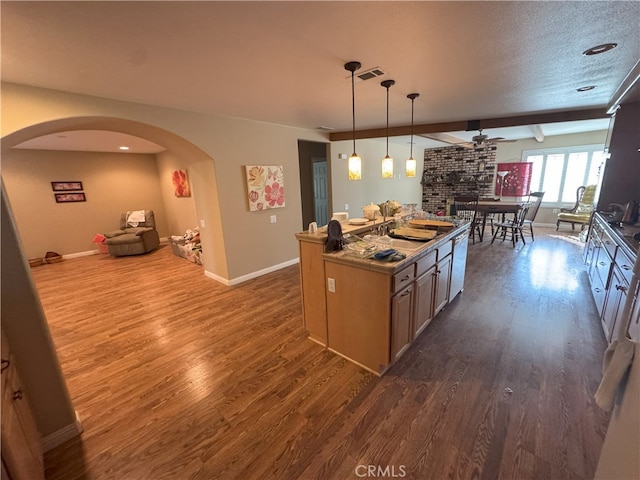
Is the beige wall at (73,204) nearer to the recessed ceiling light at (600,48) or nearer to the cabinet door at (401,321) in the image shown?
the cabinet door at (401,321)

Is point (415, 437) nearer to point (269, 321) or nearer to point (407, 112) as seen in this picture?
point (269, 321)

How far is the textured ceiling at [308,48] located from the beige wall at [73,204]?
4691 mm

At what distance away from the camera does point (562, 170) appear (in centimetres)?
706

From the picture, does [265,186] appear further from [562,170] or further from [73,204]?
[562,170]

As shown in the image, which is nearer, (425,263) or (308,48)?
(308,48)

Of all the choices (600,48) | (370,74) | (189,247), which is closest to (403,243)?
(370,74)

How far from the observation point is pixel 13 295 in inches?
54.3

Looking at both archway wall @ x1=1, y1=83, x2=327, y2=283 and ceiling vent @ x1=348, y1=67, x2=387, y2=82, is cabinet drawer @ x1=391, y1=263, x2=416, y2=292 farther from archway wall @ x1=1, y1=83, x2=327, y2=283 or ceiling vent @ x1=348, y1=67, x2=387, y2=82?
archway wall @ x1=1, y1=83, x2=327, y2=283

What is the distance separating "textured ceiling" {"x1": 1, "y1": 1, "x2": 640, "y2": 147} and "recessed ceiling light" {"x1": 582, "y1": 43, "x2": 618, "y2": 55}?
0.05m

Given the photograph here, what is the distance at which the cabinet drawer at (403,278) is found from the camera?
1.94 m

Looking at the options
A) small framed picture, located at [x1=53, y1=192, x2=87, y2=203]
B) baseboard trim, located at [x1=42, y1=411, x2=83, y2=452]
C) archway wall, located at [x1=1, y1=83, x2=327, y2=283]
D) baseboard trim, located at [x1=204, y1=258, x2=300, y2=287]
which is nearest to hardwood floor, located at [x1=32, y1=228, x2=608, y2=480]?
baseboard trim, located at [x1=42, y1=411, x2=83, y2=452]

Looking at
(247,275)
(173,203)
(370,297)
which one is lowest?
(247,275)

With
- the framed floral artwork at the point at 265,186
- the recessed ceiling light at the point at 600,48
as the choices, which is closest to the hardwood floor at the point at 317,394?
the framed floral artwork at the point at 265,186

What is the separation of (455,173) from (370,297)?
310 inches
